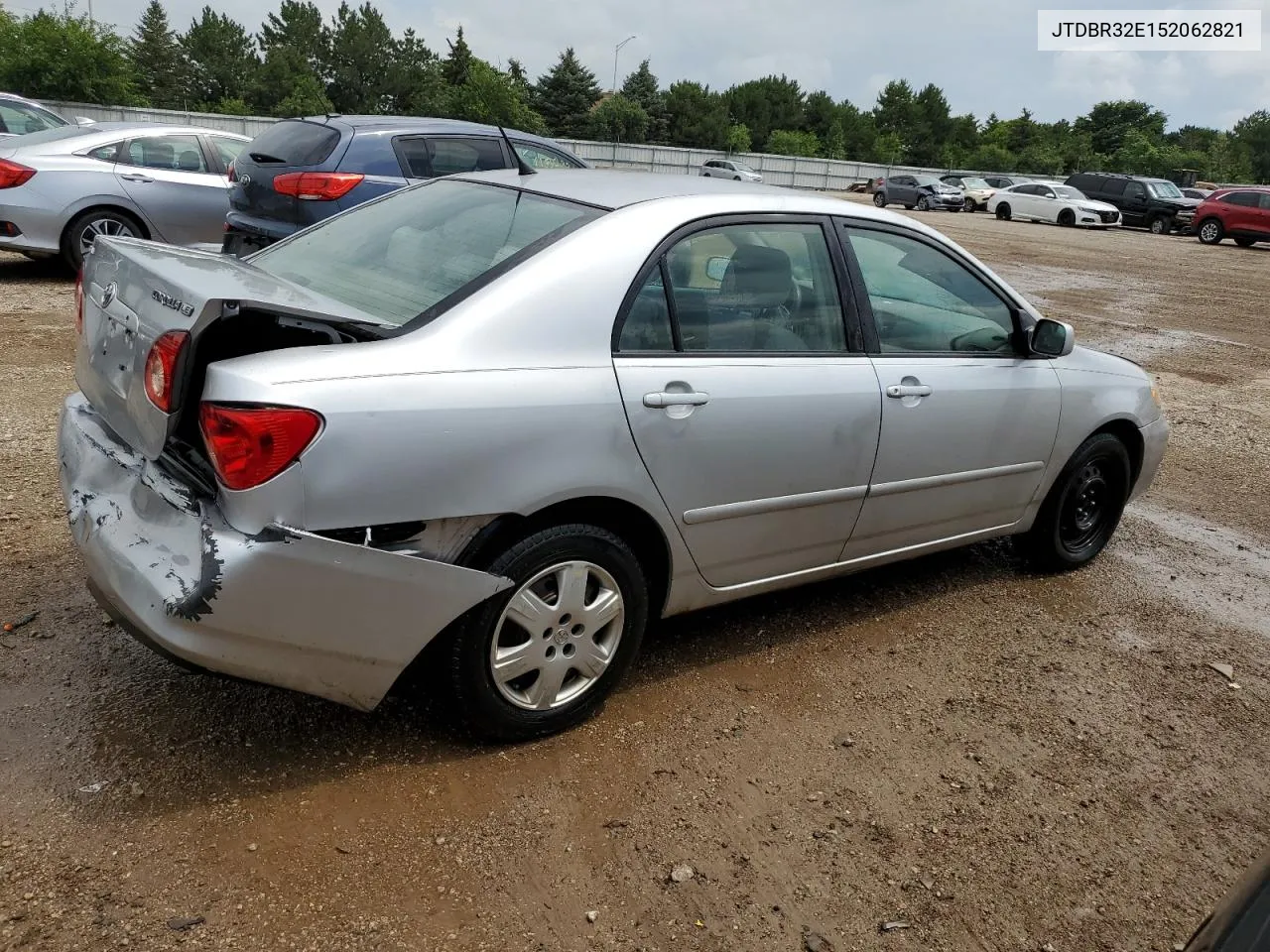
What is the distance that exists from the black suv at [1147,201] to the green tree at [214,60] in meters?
61.6

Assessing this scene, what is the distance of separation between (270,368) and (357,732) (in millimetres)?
1174

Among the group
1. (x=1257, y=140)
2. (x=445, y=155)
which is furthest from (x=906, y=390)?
(x=1257, y=140)

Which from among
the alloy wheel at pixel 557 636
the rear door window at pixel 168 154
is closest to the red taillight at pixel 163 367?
the alloy wheel at pixel 557 636

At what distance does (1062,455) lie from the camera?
448 cm

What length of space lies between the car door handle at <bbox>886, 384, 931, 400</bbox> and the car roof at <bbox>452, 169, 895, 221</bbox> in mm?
677

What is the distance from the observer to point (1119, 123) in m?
87.2

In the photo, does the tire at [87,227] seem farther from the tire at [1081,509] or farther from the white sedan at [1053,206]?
the white sedan at [1053,206]

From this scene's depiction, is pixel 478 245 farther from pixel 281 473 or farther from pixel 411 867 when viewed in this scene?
pixel 411 867

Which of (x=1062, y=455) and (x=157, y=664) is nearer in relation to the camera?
(x=157, y=664)

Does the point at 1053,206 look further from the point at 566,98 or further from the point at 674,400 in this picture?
the point at 566,98

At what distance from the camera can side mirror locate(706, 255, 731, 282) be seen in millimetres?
3348

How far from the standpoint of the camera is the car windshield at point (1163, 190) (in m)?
34.2

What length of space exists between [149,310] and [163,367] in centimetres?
21

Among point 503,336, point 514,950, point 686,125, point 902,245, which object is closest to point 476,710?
point 514,950
